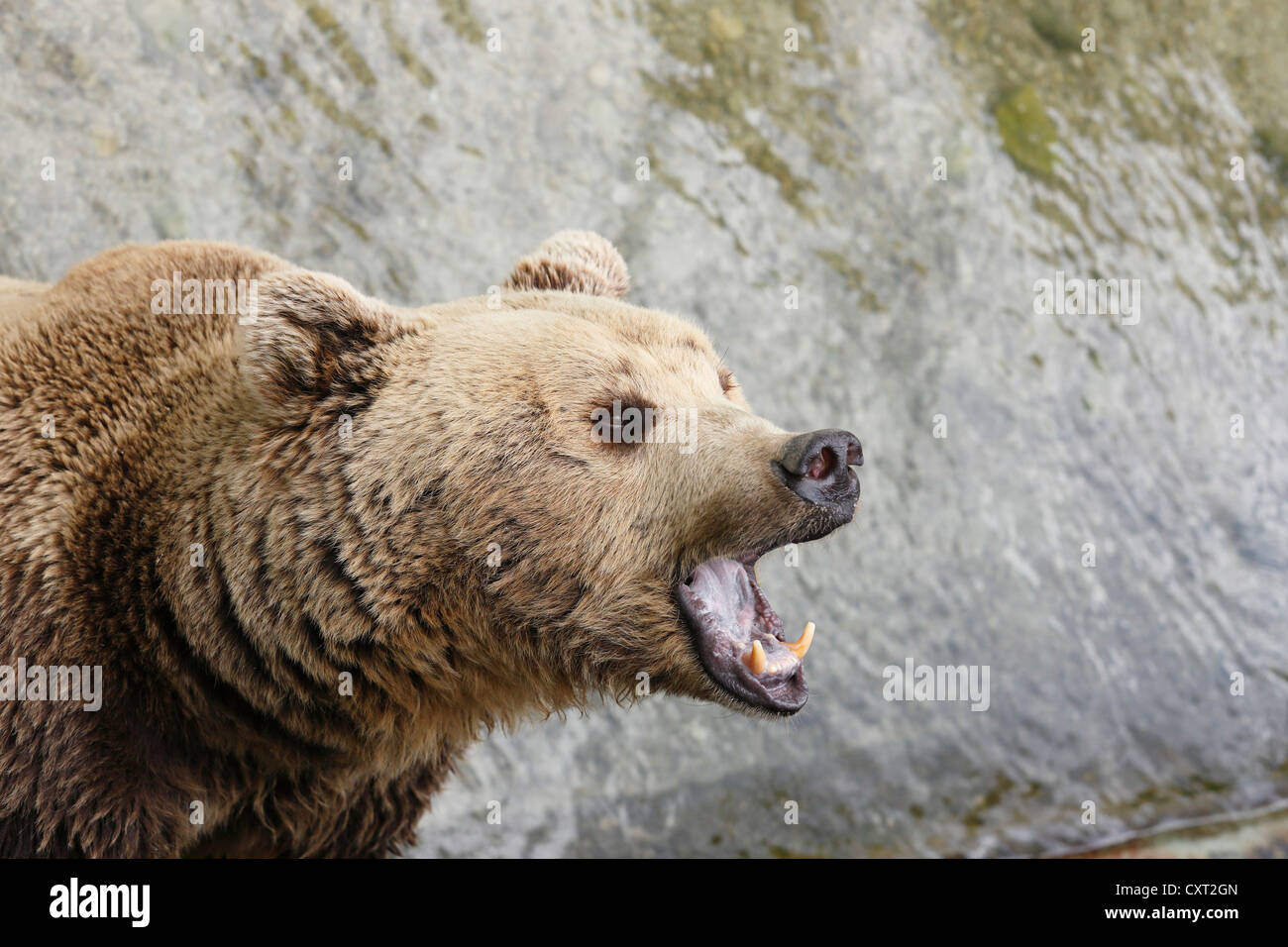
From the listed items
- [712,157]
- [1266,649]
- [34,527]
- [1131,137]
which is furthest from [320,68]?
[1266,649]

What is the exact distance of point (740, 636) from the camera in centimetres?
323

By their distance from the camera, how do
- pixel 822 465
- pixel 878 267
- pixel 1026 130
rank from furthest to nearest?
1. pixel 1026 130
2. pixel 878 267
3. pixel 822 465

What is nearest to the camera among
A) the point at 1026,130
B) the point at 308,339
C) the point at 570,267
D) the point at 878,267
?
the point at 308,339

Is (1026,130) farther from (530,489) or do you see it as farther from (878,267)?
(530,489)

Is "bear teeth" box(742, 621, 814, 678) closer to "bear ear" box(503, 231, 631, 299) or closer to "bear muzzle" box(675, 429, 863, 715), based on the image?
"bear muzzle" box(675, 429, 863, 715)

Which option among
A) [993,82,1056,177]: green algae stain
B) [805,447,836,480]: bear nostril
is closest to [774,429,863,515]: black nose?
[805,447,836,480]: bear nostril

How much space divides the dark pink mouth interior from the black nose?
13.5 inches

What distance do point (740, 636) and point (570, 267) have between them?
1323mm

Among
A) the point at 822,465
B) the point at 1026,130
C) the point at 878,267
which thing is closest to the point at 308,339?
the point at 822,465

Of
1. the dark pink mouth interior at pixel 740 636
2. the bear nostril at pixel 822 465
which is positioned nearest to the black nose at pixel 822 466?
the bear nostril at pixel 822 465

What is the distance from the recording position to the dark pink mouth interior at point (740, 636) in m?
3.06

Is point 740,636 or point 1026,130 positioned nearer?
point 740,636
